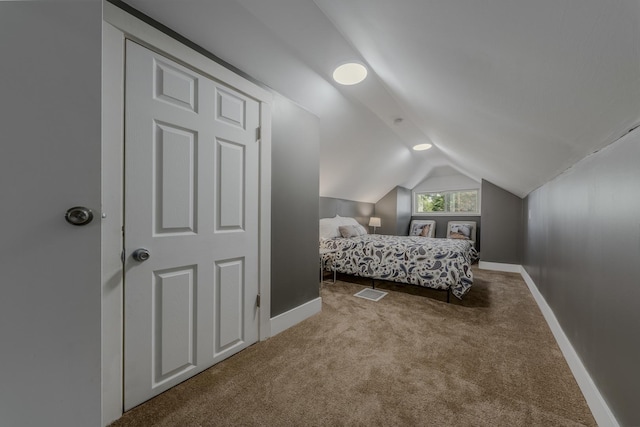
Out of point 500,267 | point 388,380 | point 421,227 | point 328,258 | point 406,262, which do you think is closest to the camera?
point 388,380

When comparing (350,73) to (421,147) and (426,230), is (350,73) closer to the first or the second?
(421,147)

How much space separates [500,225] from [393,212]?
2160 millimetres

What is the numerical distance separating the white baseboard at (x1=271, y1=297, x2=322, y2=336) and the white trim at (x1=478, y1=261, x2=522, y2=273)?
3.93 metres

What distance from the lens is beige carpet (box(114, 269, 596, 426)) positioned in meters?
1.19

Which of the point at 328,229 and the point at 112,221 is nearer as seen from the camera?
the point at 112,221

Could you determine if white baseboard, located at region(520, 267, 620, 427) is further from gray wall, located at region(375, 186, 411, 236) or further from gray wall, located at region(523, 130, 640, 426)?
gray wall, located at region(375, 186, 411, 236)

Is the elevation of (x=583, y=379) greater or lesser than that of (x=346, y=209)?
lesser

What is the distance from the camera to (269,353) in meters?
1.72

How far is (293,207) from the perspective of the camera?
215 centimetres

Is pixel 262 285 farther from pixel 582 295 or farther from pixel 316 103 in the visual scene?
pixel 582 295

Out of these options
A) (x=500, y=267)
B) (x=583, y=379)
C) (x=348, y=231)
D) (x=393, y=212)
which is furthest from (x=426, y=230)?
(x=583, y=379)
